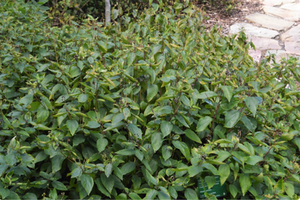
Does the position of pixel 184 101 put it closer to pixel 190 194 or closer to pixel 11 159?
pixel 190 194

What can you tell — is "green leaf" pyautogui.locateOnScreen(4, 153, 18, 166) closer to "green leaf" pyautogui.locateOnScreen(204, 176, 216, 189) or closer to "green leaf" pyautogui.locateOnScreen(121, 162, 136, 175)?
"green leaf" pyautogui.locateOnScreen(121, 162, 136, 175)

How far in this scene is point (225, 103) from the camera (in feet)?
6.26

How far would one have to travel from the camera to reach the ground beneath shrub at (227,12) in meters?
5.56

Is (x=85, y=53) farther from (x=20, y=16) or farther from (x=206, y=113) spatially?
(x=20, y=16)

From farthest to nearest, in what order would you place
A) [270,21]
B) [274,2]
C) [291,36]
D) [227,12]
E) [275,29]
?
[274,2] < [227,12] < [270,21] < [275,29] < [291,36]

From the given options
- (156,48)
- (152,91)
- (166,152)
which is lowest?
(166,152)

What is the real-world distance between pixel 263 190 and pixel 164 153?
2.42 feet

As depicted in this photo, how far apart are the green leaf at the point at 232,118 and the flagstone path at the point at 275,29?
2630 millimetres

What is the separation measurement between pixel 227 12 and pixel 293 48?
1.80 m

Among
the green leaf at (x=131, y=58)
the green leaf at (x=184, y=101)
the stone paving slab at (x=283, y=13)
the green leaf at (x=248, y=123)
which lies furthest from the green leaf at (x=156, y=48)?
the stone paving slab at (x=283, y=13)

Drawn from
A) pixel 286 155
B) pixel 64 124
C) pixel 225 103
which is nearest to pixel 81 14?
pixel 64 124

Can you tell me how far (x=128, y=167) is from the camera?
1877mm

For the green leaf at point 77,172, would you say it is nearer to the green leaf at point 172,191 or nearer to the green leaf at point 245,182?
the green leaf at point 172,191

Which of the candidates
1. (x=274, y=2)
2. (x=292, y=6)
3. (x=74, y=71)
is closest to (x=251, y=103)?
(x=74, y=71)
